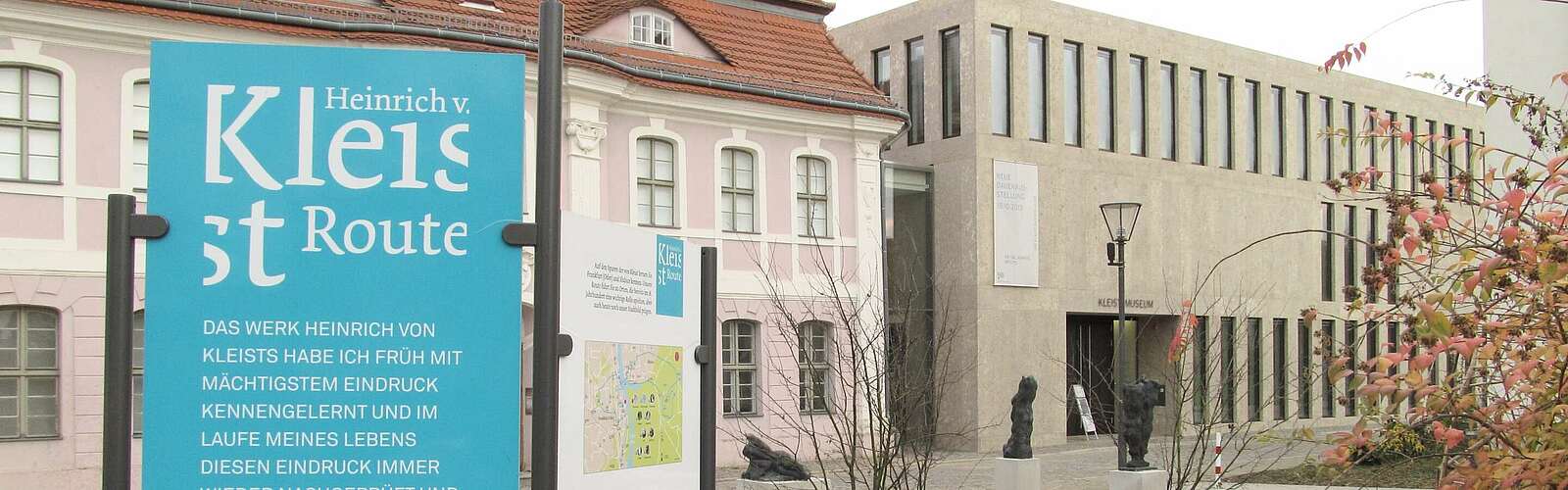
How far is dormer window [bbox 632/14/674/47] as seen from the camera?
76.5 feet

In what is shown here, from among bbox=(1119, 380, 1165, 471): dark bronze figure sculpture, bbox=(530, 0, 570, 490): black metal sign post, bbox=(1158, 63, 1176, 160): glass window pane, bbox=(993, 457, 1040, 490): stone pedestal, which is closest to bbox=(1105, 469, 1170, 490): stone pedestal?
bbox=(1119, 380, 1165, 471): dark bronze figure sculpture

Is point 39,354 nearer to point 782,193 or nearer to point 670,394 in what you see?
point 782,193

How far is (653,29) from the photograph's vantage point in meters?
23.5

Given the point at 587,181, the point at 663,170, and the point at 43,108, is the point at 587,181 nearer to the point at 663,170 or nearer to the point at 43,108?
the point at 663,170

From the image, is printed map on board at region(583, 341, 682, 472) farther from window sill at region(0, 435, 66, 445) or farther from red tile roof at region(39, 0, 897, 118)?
red tile roof at region(39, 0, 897, 118)

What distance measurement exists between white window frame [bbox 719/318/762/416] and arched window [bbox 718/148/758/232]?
1531 millimetres

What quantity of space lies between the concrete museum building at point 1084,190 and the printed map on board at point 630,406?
775 inches

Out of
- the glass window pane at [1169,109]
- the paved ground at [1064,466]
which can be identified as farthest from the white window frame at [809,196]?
the glass window pane at [1169,109]

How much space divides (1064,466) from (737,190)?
6.84 meters

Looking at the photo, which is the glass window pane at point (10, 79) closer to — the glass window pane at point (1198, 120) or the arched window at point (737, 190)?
the arched window at point (737, 190)

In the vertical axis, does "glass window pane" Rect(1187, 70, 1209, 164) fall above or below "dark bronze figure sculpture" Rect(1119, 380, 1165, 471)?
above

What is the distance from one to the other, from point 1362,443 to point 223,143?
3231 millimetres

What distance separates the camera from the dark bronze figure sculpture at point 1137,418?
1611 centimetres

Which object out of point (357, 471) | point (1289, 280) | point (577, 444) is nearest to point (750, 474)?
point (577, 444)
